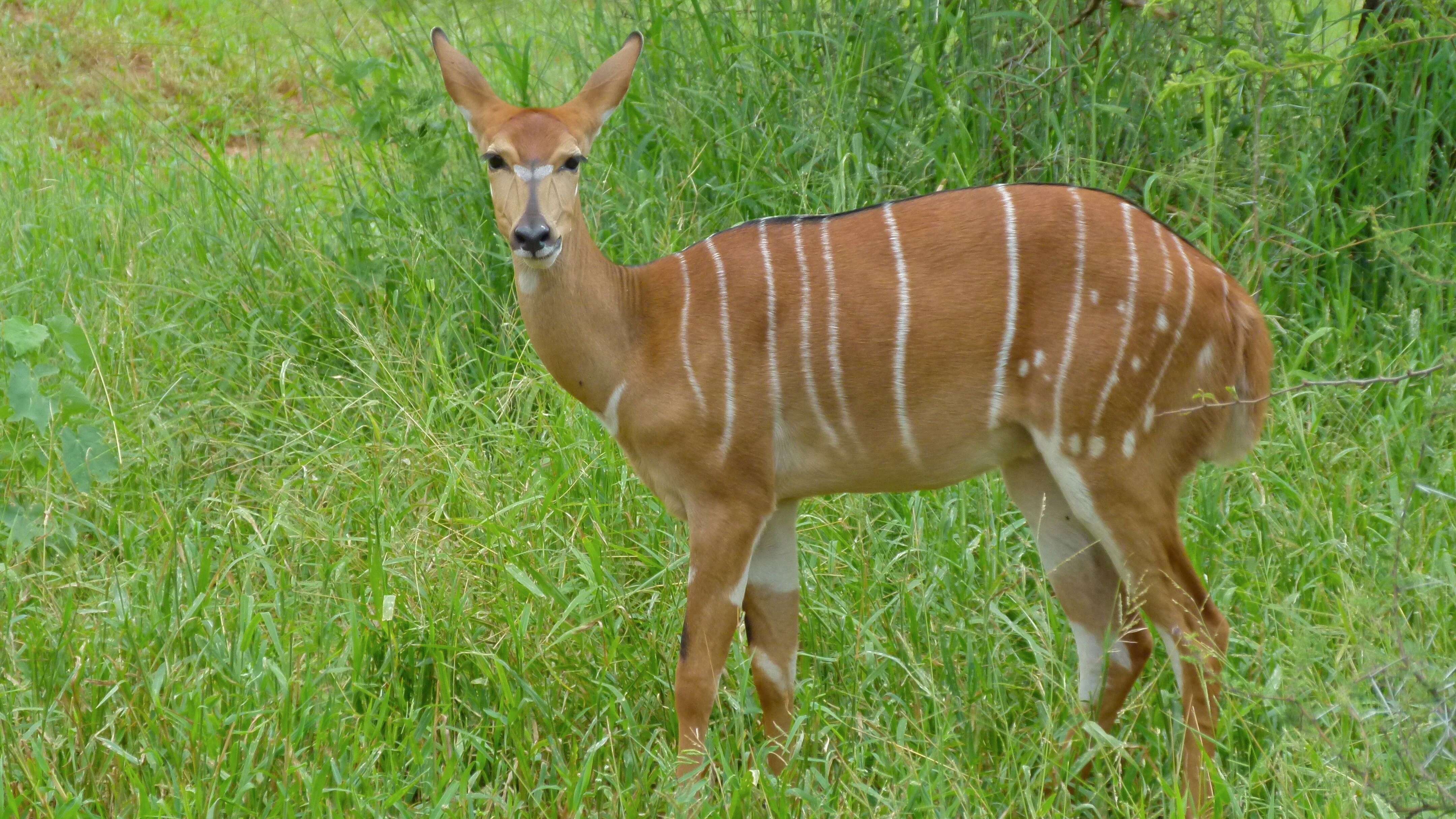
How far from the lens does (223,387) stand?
201 inches

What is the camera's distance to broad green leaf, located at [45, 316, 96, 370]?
13.7ft

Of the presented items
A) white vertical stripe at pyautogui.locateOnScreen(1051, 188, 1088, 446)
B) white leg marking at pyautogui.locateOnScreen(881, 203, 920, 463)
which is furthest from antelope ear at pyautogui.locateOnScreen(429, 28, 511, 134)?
white vertical stripe at pyautogui.locateOnScreen(1051, 188, 1088, 446)

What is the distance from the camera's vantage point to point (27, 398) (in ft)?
13.4

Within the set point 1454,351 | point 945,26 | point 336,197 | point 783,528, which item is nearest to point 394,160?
point 336,197

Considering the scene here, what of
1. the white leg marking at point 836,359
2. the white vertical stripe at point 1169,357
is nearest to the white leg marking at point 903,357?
the white leg marking at point 836,359

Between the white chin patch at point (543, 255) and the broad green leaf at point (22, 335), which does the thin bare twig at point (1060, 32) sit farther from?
the broad green leaf at point (22, 335)

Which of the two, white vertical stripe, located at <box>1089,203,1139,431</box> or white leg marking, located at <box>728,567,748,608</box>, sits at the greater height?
white vertical stripe, located at <box>1089,203,1139,431</box>

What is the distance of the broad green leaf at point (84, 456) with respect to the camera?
4.15 meters

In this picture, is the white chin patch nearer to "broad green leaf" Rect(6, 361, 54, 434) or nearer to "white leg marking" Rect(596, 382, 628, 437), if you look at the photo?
"white leg marking" Rect(596, 382, 628, 437)

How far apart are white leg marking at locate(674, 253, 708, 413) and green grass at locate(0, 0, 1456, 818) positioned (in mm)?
624

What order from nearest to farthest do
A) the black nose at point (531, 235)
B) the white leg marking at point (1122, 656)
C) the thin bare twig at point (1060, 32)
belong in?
1. the black nose at point (531, 235)
2. the white leg marking at point (1122, 656)
3. the thin bare twig at point (1060, 32)

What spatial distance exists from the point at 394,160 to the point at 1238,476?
321 centimetres

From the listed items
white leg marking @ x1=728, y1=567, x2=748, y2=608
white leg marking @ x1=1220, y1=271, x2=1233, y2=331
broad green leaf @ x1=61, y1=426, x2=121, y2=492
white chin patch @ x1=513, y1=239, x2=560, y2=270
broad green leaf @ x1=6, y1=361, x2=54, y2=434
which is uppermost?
white chin patch @ x1=513, y1=239, x2=560, y2=270

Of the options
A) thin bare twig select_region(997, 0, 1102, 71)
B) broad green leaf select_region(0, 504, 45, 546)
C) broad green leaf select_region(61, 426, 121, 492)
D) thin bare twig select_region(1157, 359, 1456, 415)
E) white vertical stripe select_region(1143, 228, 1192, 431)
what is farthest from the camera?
thin bare twig select_region(997, 0, 1102, 71)
